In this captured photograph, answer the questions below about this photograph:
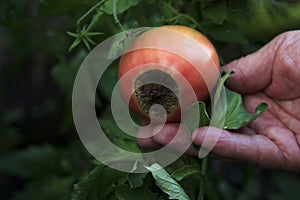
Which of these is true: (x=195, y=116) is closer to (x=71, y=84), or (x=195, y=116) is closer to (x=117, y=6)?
(x=117, y=6)

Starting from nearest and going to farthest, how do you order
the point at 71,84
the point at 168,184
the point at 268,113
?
1. the point at 168,184
2. the point at 268,113
3. the point at 71,84

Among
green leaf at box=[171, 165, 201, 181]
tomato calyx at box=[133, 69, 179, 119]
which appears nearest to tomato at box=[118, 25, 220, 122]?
tomato calyx at box=[133, 69, 179, 119]

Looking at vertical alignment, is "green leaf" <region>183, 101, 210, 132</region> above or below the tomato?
below

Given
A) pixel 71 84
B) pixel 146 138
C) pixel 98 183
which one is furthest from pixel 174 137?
pixel 71 84

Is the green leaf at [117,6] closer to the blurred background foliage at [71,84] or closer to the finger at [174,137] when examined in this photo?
the blurred background foliage at [71,84]

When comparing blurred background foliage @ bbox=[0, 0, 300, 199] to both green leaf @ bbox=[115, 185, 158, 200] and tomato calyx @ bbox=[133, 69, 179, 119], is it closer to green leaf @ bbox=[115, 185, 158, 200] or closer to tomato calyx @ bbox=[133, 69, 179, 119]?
green leaf @ bbox=[115, 185, 158, 200]

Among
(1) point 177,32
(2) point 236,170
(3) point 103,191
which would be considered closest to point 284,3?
(1) point 177,32
